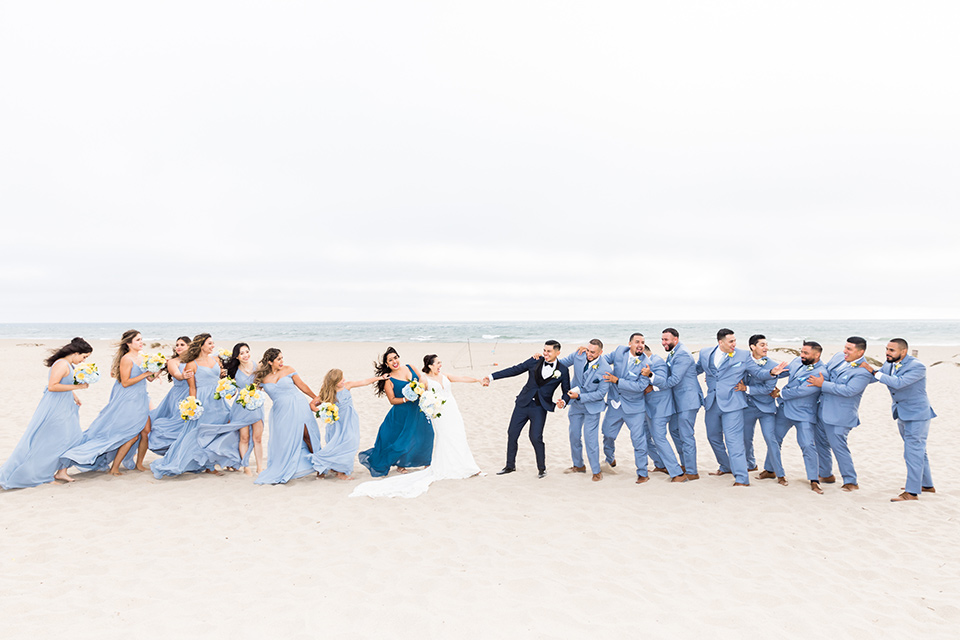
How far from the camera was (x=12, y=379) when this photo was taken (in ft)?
60.7

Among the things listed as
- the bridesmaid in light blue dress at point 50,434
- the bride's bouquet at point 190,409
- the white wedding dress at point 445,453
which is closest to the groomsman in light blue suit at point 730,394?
the white wedding dress at point 445,453

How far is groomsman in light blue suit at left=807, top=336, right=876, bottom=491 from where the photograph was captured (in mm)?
6961

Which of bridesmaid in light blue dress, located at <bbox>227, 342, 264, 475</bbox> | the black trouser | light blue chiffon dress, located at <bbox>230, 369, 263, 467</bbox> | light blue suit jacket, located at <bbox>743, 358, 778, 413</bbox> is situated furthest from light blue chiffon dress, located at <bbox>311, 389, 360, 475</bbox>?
light blue suit jacket, located at <bbox>743, 358, 778, 413</bbox>

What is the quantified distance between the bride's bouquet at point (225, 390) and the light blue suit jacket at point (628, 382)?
18.2ft

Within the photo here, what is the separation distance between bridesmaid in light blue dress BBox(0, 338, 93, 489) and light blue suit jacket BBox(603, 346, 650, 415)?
287 inches

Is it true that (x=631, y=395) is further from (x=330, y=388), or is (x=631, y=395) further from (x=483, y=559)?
(x=330, y=388)

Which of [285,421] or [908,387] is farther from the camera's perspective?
[285,421]

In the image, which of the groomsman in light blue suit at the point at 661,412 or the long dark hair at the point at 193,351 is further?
the long dark hair at the point at 193,351

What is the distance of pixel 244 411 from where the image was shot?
26.1 feet

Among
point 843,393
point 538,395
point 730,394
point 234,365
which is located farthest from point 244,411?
point 843,393

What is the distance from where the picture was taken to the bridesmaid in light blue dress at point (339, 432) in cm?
769

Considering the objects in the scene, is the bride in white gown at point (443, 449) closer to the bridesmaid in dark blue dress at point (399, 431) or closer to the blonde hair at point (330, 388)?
the bridesmaid in dark blue dress at point (399, 431)

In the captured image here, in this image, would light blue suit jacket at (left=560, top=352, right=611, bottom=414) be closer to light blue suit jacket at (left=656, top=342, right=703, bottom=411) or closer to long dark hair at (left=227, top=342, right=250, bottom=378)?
light blue suit jacket at (left=656, top=342, right=703, bottom=411)

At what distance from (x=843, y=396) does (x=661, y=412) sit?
2328 mm
